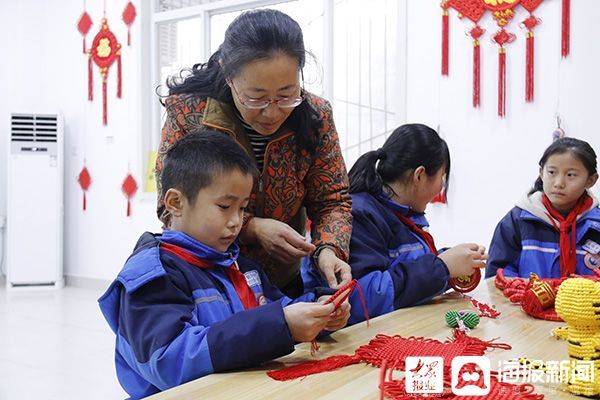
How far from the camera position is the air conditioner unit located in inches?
192

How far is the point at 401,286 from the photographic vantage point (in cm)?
133

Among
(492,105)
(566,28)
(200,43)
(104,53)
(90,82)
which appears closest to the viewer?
(566,28)

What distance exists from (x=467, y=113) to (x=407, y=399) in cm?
267

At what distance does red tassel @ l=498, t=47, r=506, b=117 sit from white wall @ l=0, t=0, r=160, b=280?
269cm

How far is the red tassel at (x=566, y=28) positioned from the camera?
2.87m

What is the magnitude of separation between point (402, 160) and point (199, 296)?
798 mm

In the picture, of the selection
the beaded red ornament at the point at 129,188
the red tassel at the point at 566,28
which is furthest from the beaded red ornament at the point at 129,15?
the red tassel at the point at 566,28

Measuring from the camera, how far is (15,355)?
9.75ft

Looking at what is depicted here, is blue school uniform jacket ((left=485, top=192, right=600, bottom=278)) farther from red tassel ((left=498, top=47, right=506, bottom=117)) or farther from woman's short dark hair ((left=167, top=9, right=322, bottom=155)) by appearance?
red tassel ((left=498, top=47, right=506, bottom=117))

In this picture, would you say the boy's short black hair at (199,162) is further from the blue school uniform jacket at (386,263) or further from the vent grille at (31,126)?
the vent grille at (31,126)

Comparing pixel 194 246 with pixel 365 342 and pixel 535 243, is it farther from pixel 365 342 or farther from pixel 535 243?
pixel 535 243

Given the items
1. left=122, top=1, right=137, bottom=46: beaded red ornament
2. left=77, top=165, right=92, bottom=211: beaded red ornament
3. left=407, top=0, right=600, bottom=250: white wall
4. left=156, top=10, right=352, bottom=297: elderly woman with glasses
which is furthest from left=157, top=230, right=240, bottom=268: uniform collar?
left=77, top=165, right=92, bottom=211: beaded red ornament

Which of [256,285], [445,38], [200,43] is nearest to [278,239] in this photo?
[256,285]

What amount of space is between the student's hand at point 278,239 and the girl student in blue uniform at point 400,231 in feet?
0.48
